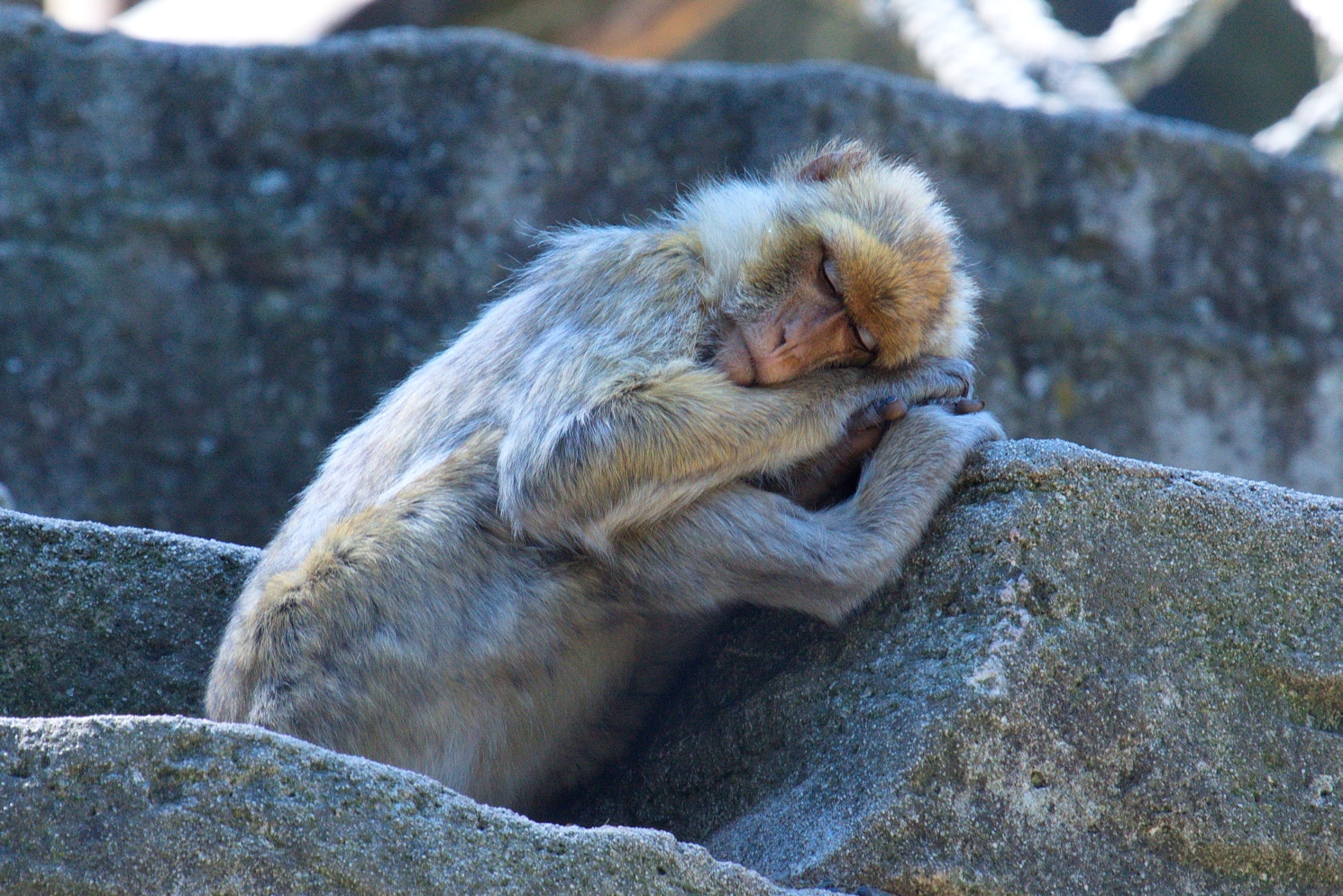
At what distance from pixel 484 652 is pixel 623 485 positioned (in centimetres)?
39

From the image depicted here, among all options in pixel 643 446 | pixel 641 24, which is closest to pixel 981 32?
pixel 641 24

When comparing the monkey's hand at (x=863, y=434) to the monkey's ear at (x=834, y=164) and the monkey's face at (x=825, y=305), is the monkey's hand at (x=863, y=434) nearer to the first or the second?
the monkey's face at (x=825, y=305)

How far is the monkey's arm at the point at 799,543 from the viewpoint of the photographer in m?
2.71

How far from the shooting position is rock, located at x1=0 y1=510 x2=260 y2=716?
3125 millimetres

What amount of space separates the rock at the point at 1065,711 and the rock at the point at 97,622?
1.15m

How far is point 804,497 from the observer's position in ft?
10.1

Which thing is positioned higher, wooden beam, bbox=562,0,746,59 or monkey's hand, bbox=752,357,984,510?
monkey's hand, bbox=752,357,984,510

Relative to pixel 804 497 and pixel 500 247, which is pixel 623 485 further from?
pixel 500 247

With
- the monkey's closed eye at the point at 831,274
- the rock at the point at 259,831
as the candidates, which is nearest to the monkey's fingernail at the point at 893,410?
the monkey's closed eye at the point at 831,274

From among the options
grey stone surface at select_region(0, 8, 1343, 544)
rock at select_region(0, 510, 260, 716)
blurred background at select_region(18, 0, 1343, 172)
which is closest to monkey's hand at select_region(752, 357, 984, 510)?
rock at select_region(0, 510, 260, 716)

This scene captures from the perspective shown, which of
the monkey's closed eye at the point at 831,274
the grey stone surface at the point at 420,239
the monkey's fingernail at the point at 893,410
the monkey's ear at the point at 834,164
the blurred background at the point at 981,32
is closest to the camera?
the monkey's fingernail at the point at 893,410

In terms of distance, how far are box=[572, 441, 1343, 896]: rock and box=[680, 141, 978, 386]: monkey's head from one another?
1.32 ft

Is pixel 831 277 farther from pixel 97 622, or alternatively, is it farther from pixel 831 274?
pixel 97 622

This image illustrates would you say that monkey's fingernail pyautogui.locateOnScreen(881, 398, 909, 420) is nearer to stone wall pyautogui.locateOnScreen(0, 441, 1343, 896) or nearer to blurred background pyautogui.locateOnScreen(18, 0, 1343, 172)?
stone wall pyautogui.locateOnScreen(0, 441, 1343, 896)
